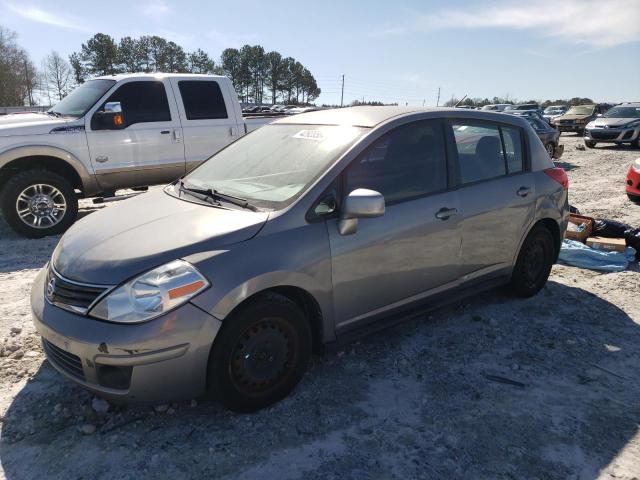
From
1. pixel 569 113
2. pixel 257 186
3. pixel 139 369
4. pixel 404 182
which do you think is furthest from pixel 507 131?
pixel 569 113

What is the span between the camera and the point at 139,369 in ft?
7.77

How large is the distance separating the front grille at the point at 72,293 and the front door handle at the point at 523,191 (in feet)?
11.0

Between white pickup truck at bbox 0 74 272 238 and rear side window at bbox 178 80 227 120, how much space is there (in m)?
0.01

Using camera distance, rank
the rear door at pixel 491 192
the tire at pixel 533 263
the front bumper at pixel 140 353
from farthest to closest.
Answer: the tire at pixel 533 263, the rear door at pixel 491 192, the front bumper at pixel 140 353

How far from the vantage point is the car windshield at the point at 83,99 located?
256 inches

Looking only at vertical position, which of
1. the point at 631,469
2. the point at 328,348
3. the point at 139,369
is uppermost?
the point at 139,369

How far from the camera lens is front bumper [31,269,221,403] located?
233 centimetres

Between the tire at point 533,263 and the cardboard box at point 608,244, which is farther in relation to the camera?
the cardboard box at point 608,244

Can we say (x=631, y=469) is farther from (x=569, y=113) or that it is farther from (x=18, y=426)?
(x=569, y=113)

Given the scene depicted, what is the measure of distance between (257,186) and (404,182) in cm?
104

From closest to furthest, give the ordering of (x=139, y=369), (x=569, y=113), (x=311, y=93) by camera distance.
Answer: (x=139, y=369) → (x=569, y=113) → (x=311, y=93)

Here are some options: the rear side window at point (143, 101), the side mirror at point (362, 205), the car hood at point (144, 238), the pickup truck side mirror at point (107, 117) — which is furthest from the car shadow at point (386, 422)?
the rear side window at point (143, 101)

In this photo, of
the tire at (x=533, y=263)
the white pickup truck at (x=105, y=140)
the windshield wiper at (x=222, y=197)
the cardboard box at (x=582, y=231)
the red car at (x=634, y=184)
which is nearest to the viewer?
the windshield wiper at (x=222, y=197)

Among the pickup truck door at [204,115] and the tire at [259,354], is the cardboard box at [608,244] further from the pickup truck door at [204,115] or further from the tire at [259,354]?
the pickup truck door at [204,115]
